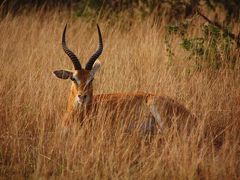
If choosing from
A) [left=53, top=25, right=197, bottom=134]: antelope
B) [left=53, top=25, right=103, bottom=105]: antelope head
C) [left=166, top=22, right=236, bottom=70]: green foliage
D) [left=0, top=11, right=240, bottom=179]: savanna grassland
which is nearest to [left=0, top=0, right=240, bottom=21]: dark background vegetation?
[left=0, top=11, right=240, bottom=179]: savanna grassland

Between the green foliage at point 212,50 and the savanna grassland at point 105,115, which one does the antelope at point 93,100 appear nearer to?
the savanna grassland at point 105,115

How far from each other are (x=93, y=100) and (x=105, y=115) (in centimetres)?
58

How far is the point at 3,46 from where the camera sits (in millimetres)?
9492

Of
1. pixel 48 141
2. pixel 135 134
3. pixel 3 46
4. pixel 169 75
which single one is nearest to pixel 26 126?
pixel 48 141

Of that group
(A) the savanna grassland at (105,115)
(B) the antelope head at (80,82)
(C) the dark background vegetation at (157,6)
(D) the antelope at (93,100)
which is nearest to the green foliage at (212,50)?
(A) the savanna grassland at (105,115)

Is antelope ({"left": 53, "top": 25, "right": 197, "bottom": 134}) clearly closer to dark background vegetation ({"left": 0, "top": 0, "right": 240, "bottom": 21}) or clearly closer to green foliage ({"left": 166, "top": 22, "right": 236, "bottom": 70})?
green foliage ({"left": 166, "top": 22, "right": 236, "bottom": 70})

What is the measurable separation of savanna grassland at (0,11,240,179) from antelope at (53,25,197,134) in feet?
0.92

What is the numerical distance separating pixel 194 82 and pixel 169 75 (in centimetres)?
37

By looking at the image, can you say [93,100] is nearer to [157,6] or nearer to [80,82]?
[80,82]

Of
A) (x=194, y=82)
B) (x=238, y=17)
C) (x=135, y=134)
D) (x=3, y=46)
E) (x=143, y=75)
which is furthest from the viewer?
(x=238, y=17)

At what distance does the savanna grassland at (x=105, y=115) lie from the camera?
202 inches

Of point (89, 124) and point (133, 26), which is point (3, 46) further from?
point (89, 124)

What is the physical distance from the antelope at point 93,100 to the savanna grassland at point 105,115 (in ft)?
0.92

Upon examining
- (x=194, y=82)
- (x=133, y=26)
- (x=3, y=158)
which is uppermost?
(x=133, y=26)
